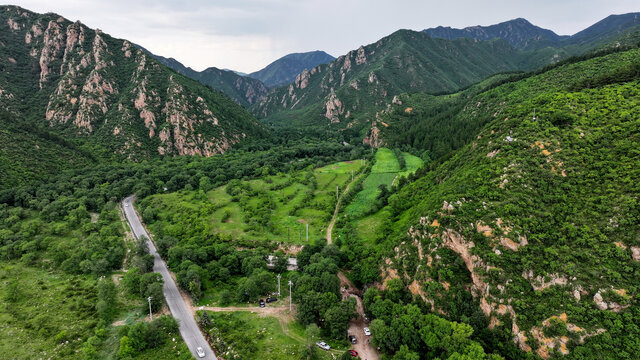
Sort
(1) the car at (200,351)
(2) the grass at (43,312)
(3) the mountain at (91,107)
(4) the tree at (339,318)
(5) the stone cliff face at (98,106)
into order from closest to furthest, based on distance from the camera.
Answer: (1) the car at (200,351) < (2) the grass at (43,312) < (4) the tree at (339,318) < (3) the mountain at (91,107) < (5) the stone cliff face at (98,106)

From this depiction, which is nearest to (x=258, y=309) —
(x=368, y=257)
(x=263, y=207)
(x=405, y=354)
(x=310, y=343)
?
(x=310, y=343)

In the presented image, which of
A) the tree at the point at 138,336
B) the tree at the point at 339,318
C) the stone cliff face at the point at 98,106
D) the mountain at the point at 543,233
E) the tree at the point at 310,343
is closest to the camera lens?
the mountain at the point at 543,233

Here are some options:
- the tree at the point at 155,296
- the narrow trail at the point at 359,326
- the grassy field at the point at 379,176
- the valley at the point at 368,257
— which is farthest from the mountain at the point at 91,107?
the narrow trail at the point at 359,326

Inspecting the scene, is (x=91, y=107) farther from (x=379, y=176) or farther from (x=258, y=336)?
(x=258, y=336)

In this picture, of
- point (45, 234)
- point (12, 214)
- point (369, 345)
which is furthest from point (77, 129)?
point (369, 345)

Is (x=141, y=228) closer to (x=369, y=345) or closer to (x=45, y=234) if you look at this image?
(x=45, y=234)

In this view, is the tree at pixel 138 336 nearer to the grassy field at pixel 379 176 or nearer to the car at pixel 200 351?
the car at pixel 200 351

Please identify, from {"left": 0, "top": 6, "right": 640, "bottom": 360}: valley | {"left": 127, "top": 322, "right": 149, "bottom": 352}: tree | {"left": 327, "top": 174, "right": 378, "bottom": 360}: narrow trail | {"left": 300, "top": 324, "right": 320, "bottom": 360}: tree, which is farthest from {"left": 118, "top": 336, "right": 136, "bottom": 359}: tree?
{"left": 327, "top": 174, "right": 378, "bottom": 360}: narrow trail
